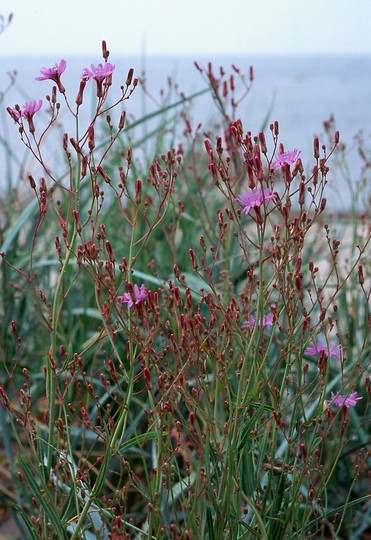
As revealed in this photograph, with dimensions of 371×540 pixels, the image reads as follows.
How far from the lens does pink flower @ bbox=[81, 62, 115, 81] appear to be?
0.92 metres

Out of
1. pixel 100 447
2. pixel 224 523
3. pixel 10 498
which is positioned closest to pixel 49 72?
pixel 224 523

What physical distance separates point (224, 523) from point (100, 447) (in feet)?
3.23

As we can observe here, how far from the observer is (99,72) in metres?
0.93

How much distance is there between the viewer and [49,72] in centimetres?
94

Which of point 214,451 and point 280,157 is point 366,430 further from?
point 280,157

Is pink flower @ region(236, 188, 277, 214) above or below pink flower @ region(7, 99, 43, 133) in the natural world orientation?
below

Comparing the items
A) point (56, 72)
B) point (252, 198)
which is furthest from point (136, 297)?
point (56, 72)

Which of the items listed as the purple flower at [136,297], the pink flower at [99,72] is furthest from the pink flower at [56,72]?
the purple flower at [136,297]

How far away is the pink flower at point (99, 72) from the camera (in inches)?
36.2

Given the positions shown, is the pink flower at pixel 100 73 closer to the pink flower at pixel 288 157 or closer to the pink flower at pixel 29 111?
the pink flower at pixel 29 111

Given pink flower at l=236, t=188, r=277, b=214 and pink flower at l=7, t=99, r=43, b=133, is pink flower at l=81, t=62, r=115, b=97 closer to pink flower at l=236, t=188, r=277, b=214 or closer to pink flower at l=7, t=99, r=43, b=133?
pink flower at l=7, t=99, r=43, b=133

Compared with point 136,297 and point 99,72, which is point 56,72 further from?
point 136,297

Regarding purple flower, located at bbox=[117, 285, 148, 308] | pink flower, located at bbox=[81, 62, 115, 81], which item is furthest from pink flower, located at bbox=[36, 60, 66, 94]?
purple flower, located at bbox=[117, 285, 148, 308]

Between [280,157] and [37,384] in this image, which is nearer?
[280,157]
